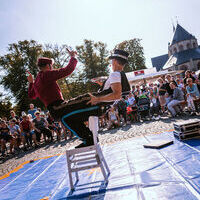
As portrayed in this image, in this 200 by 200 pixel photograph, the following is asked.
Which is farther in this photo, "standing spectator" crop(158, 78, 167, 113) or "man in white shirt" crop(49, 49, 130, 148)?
"standing spectator" crop(158, 78, 167, 113)

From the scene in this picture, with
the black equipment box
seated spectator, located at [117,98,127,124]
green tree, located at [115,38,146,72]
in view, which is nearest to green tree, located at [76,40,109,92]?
green tree, located at [115,38,146,72]

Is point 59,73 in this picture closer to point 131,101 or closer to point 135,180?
point 135,180

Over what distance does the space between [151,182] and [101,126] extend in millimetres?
8493

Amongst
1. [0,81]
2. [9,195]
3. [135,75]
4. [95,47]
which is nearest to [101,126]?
[9,195]

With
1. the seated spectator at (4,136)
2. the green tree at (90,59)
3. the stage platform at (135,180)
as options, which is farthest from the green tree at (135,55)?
the stage platform at (135,180)

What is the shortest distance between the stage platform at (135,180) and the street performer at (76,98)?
1017 millimetres

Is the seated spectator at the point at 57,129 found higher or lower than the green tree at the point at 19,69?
lower

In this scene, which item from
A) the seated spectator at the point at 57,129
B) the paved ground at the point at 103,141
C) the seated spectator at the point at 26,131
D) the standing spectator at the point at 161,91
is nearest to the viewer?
the paved ground at the point at 103,141

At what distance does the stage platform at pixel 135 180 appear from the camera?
90.7 inches

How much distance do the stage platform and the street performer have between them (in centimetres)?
102

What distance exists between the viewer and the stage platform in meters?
2.30

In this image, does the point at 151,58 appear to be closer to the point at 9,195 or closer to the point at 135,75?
the point at 135,75

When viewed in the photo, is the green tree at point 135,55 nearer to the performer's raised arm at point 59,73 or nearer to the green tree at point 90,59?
the green tree at point 90,59

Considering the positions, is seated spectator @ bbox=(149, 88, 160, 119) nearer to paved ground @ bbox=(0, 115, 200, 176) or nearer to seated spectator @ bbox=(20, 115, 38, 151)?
paved ground @ bbox=(0, 115, 200, 176)
